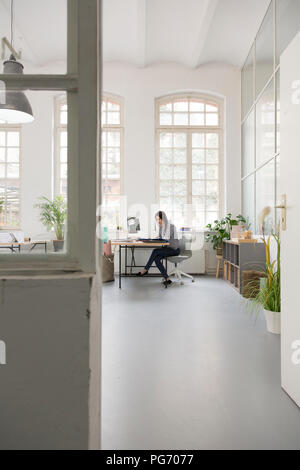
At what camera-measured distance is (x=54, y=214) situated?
2.90ft

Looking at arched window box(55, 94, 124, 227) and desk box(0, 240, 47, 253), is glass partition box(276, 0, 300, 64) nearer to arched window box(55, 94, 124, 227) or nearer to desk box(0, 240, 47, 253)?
arched window box(55, 94, 124, 227)

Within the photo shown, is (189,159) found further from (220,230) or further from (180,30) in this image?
(180,30)

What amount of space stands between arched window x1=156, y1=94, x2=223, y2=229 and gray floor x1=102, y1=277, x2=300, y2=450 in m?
3.45

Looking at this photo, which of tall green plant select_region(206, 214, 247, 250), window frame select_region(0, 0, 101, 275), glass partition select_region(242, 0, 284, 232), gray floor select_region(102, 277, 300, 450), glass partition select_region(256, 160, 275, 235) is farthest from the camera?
tall green plant select_region(206, 214, 247, 250)

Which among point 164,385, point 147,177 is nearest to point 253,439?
point 164,385

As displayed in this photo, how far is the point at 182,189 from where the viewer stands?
671cm

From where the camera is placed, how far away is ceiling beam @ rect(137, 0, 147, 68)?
4.75 meters

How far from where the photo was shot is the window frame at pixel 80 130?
77 centimetres

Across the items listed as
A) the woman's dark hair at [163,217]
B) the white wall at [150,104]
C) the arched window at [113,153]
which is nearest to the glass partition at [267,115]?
the white wall at [150,104]

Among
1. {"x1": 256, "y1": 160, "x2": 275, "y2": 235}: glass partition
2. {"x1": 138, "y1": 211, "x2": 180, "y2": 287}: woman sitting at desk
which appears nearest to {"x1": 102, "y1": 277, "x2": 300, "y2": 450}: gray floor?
{"x1": 256, "y1": 160, "x2": 275, "y2": 235}: glass partition

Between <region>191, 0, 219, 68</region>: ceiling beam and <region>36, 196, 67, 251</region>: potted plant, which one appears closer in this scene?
<region>36, 196, 67, 251</region>: potted plant

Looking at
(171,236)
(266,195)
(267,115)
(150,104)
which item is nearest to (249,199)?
(266,195)

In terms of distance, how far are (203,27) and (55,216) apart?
562cm

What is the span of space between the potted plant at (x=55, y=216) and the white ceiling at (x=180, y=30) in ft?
16.5
